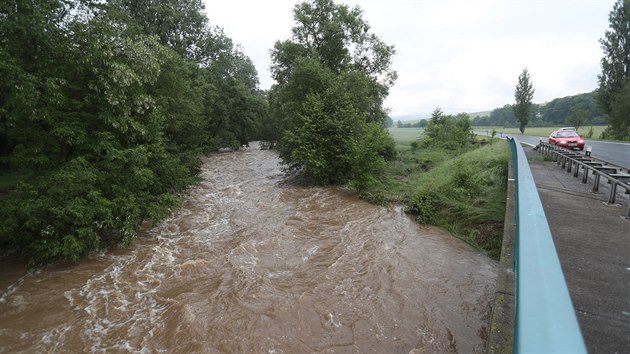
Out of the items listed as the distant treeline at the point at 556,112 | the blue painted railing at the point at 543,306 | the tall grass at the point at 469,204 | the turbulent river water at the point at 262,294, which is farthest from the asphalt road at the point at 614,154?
the distant treeline at the point at 556,112

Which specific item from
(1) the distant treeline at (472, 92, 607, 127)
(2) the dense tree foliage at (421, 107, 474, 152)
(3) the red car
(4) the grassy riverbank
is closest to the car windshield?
(3) the red car

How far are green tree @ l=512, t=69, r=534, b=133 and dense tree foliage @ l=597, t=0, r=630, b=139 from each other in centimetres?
1849

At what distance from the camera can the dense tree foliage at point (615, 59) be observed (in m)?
35.3

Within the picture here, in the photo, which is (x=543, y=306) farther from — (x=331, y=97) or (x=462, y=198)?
(x=331, y=97)

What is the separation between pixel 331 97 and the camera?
17094mm

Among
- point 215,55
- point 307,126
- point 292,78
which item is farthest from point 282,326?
point 215,55

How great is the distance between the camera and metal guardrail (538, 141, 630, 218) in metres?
6.79

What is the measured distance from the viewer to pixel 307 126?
53.5 feet

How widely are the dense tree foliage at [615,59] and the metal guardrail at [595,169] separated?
29.3 meters

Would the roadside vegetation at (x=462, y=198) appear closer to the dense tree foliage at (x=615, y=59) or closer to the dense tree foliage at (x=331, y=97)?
the dense tree foliage at (x=331, y=97)

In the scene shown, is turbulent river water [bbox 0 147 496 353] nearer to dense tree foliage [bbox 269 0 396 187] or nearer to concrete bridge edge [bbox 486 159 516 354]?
concrete bridge edge [bbox 486 159 516 354]

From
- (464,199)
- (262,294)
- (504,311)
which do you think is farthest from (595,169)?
(262,294)

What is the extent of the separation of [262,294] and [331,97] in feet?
41.3

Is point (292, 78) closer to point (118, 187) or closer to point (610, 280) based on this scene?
point (118, 187)
